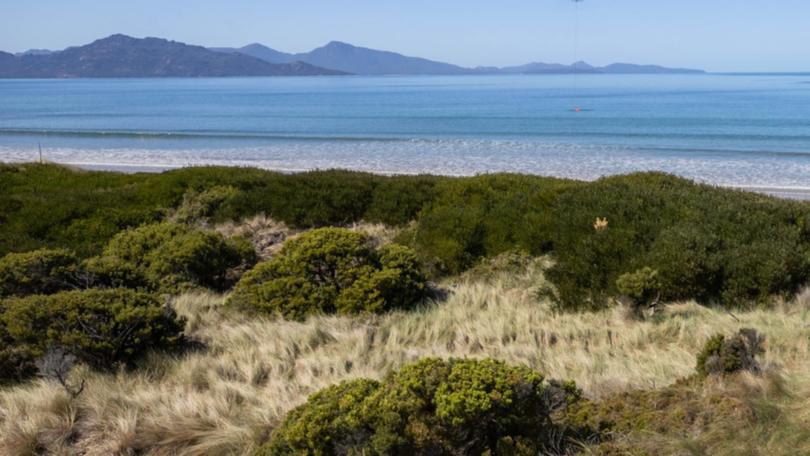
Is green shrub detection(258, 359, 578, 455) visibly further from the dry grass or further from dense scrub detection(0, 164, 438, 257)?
dense scrub detection(0, 164, 438, 257)

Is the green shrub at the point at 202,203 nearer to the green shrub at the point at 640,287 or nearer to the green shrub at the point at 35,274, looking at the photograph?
the green shrub at the point at 35,274

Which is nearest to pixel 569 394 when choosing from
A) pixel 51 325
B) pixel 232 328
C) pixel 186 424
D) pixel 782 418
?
pixel 782 418

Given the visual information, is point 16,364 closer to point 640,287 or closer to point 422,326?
point 422,326

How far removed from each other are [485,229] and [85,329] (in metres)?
5.95

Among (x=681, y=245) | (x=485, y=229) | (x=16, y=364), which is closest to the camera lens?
(x=16, y=364)

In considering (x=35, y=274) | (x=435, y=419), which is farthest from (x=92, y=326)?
(x=435, y=419)

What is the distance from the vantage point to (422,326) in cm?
754

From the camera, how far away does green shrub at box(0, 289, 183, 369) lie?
22.0 feet

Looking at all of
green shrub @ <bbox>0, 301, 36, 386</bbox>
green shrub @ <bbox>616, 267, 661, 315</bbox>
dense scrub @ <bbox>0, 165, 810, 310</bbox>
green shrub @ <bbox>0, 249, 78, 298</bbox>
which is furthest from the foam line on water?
green shrub @ <bbox>0, 301, 36, 386</bbox>

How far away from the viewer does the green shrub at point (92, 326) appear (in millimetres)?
6699

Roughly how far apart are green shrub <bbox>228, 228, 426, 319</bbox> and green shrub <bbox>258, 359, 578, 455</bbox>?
12.2 feet

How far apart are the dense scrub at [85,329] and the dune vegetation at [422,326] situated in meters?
0.02

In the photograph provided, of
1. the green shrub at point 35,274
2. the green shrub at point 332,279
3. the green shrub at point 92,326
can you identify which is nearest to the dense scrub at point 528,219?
the green shrub at point 332,279

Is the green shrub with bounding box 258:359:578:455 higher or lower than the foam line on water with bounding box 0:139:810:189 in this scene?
higher
